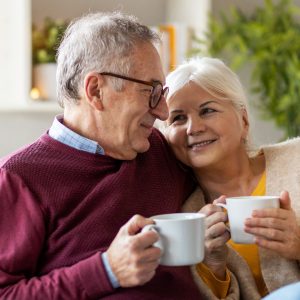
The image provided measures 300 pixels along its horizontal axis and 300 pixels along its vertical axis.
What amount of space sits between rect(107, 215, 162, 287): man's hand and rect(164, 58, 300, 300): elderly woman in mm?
255

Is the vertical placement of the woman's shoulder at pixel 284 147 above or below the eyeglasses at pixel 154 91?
below

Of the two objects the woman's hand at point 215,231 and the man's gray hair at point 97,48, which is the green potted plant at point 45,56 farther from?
the woman's hand at point 215,231

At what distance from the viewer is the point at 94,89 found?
143 centimetres

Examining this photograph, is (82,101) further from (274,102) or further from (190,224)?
(274,102)

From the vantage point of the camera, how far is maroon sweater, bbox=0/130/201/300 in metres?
1.26

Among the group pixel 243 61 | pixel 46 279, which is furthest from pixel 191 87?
pixel 243 61

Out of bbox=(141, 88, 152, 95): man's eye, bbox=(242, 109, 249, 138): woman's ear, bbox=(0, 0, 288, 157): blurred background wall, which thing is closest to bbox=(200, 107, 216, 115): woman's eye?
bbox=(242, 109, 249, 138): woman's ear

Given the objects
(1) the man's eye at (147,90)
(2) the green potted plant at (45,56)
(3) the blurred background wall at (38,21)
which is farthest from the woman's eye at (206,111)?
(2) the green potted plant at (45,56)

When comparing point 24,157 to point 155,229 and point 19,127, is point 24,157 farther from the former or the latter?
point 19,127

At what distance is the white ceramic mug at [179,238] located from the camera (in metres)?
1.18

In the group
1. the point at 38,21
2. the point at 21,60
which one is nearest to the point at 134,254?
the point at 21,60

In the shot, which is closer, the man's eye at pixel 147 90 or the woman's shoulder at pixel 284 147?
the man's eye at pixel 147 90

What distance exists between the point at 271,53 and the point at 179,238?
231 cm

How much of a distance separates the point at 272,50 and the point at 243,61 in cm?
19
